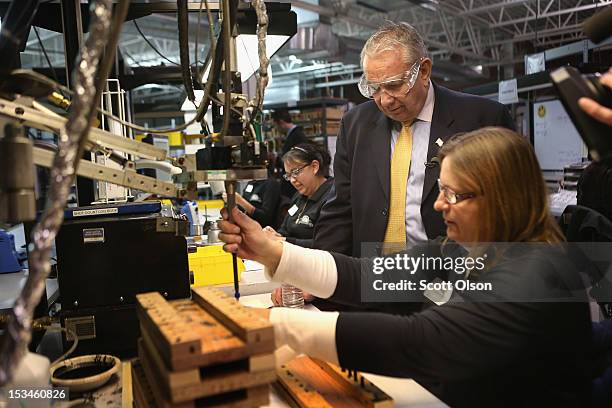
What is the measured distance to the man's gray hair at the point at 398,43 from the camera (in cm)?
185

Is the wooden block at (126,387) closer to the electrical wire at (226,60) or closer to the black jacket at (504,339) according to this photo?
the black jacket at (504,339)

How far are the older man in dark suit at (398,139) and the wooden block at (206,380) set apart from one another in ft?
3.84

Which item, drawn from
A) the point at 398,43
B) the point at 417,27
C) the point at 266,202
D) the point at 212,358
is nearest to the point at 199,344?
the point at 212,358

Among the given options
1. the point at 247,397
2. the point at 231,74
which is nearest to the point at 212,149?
the point at 231,74

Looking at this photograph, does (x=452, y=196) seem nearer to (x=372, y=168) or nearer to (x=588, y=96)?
(x=588, y=96)

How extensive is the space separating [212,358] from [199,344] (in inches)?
1.2

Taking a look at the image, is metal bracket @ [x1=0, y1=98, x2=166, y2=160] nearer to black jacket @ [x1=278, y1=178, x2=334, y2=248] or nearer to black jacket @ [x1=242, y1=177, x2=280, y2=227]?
black jacket @ [x1=278, y1=178, x2=334, y2=248]

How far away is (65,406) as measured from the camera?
1.17 m

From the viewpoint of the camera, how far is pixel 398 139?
203 cm

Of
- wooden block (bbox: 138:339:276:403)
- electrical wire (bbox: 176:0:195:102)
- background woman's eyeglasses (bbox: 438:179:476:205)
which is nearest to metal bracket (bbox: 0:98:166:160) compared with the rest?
electrical wire (bbox: 176:0:195:102)

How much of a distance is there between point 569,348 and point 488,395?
0.21 m

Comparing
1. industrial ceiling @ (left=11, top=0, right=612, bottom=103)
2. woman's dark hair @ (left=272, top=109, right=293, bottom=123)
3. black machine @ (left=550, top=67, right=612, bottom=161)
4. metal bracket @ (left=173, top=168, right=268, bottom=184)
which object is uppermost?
industrial ceiling @ (left=11, top=0, right=612, bottom=103)

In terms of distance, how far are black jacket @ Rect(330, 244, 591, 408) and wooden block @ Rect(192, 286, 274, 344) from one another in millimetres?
222

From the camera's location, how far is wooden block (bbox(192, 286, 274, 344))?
85cm
